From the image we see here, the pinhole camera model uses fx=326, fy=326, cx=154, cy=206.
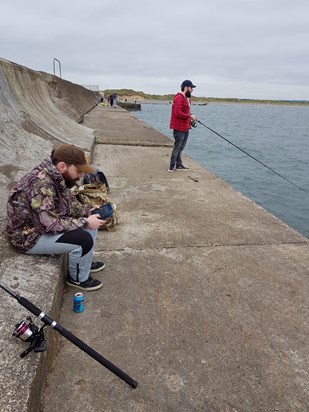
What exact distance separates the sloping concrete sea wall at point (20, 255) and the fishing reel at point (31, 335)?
5cm

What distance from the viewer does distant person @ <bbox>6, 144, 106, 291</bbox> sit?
2270 millimetres

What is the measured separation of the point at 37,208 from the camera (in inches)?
88.1

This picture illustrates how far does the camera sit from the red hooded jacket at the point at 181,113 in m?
6.06

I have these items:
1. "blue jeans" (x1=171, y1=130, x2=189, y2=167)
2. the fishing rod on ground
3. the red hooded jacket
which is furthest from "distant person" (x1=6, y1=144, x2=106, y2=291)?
the red hooded jacket

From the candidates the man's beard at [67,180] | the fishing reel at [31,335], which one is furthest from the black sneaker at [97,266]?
the fishing reel at [31,335]

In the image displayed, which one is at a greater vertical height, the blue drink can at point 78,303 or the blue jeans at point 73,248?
the blue jeans at point 73,248

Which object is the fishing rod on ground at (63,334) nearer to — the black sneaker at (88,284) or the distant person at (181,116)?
the black sneaker at (88,284)

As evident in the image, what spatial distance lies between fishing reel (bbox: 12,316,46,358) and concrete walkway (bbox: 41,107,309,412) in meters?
0.27

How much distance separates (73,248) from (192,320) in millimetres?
1026

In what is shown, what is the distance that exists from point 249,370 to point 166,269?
1.16 m

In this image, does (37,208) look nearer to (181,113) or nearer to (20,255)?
(20,255)

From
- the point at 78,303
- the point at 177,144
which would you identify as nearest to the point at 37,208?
the point at 78,303

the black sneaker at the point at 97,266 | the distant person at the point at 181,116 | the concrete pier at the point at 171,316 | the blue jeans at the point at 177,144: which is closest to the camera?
the concrete pier at the point at 171,316

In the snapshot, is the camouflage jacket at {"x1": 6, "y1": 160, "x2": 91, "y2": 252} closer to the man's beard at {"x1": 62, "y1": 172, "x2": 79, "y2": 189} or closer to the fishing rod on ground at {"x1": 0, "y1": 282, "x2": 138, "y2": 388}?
the man's beard at {"x1": 62, "y1": 172, "x2": 79, "y2": 189}
